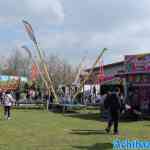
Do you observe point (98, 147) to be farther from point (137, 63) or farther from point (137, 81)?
point (137, 63)

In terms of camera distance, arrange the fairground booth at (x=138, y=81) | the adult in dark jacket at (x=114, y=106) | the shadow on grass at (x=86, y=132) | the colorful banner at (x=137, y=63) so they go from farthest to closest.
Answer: the colorful banner at (x=137, y=63), the fairground booth at (x=138, y=81), the shadow on grass at (x=86, y=132), the adult in dark jacket at (x=114, y=106)

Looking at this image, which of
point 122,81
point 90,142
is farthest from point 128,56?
point 90,142

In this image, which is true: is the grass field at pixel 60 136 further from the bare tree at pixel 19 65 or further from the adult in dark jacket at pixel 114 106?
the bare tree at pixel 19 65

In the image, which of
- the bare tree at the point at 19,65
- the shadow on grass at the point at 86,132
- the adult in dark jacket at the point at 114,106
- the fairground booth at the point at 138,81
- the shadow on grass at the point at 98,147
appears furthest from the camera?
the bare tree at the point at 19,65

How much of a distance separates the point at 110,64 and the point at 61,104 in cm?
4661

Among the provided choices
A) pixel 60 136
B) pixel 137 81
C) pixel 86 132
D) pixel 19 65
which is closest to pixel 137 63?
pixel 137 81

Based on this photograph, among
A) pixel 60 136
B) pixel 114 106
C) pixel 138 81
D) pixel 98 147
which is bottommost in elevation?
A: pixel 98 147

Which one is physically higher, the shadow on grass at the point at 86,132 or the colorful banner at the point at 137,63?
the colorful banner at the point at 137,63

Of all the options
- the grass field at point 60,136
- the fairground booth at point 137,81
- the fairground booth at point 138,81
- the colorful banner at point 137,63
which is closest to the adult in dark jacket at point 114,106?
the grass field at point 60,136

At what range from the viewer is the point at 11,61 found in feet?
344

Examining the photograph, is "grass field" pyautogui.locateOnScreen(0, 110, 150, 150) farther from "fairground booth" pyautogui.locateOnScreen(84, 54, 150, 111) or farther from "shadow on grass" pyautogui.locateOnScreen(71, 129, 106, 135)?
"fairground booth" pyautogui.locateOnScreen(84, 54, 150, 111)

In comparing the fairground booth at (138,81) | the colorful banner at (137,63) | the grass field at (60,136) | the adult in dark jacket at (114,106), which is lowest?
the grass field at (60,136)

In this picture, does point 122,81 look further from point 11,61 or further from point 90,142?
point 11,61

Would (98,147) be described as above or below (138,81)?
below
